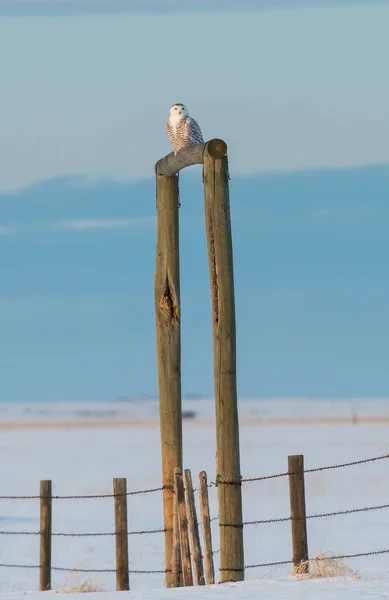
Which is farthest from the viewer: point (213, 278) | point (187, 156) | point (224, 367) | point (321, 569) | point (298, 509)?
point (187, 156)

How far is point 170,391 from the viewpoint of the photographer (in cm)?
1175

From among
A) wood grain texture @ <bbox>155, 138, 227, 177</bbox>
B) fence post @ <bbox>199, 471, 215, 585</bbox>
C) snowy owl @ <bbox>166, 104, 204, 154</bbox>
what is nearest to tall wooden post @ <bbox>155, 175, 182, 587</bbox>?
wood grain texture @ <bbox>155, 138, 227, 177</bbox>

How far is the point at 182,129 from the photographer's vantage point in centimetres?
1135

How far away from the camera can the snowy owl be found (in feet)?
37.0

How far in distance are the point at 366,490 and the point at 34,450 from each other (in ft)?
56.1

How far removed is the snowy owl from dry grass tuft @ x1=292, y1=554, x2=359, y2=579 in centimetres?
384

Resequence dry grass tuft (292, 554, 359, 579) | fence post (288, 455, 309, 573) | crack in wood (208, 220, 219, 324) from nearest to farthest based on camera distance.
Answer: dry grass tuft (292, 554, 359, 579) < crack in wood (208, 220, 219, 324) < fence post (288, 455, 309, 573)

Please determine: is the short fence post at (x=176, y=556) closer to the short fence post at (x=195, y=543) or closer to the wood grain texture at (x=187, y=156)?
the short fence post at (x=195, y=543)

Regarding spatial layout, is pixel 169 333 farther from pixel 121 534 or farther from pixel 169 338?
pixel 121 534

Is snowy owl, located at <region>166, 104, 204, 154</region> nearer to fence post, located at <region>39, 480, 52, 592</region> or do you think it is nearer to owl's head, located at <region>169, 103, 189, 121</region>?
owl's head, located at <region>169, 103, 189, 121</region>

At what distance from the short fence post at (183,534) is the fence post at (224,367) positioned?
57 centimetres

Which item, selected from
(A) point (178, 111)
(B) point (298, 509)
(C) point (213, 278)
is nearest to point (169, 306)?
(C) point (213, 278)

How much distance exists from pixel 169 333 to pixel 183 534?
6.29 ft

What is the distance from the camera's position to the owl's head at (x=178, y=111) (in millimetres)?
11367
